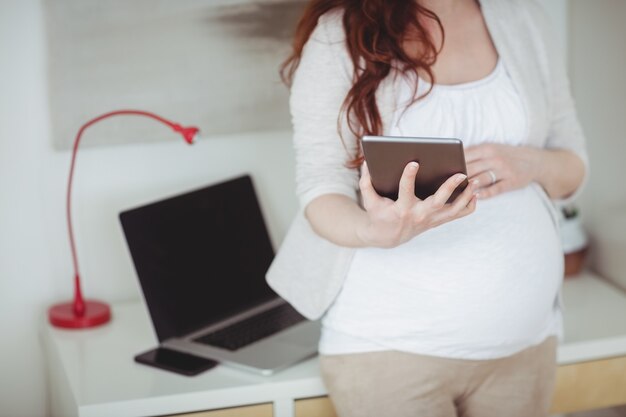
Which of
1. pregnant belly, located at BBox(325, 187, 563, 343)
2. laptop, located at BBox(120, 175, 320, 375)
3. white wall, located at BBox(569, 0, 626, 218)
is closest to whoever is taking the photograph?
pregnant belly, located at BBox(325, 187, 563, 343)

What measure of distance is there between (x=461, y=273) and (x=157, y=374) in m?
0.57

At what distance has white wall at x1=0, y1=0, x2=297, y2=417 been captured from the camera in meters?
1.76

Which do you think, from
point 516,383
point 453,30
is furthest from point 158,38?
point 516,383

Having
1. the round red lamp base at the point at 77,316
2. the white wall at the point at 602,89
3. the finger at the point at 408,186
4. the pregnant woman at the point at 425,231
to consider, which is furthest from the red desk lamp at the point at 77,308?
the white wall at the point at 602,89

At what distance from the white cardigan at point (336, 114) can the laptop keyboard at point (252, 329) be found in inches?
9.4

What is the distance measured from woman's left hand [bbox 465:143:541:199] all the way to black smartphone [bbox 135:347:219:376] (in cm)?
57

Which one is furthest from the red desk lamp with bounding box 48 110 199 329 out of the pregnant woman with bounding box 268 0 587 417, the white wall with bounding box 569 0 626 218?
the white wall with bounding box 569 0 626 218

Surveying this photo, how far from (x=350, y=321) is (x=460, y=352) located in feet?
0.54

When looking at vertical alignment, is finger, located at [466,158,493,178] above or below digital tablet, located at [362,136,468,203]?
below

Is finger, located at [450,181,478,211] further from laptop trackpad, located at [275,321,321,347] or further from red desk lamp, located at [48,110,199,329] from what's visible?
red desk lamp, located at [48,110,199,329]

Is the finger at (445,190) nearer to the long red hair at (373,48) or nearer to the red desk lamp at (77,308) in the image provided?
the long red hair at (373,48)

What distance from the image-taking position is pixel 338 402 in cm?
141

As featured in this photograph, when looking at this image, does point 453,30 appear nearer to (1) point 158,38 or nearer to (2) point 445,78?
(2) point 445,78

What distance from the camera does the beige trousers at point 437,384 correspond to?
1327 millimetres
